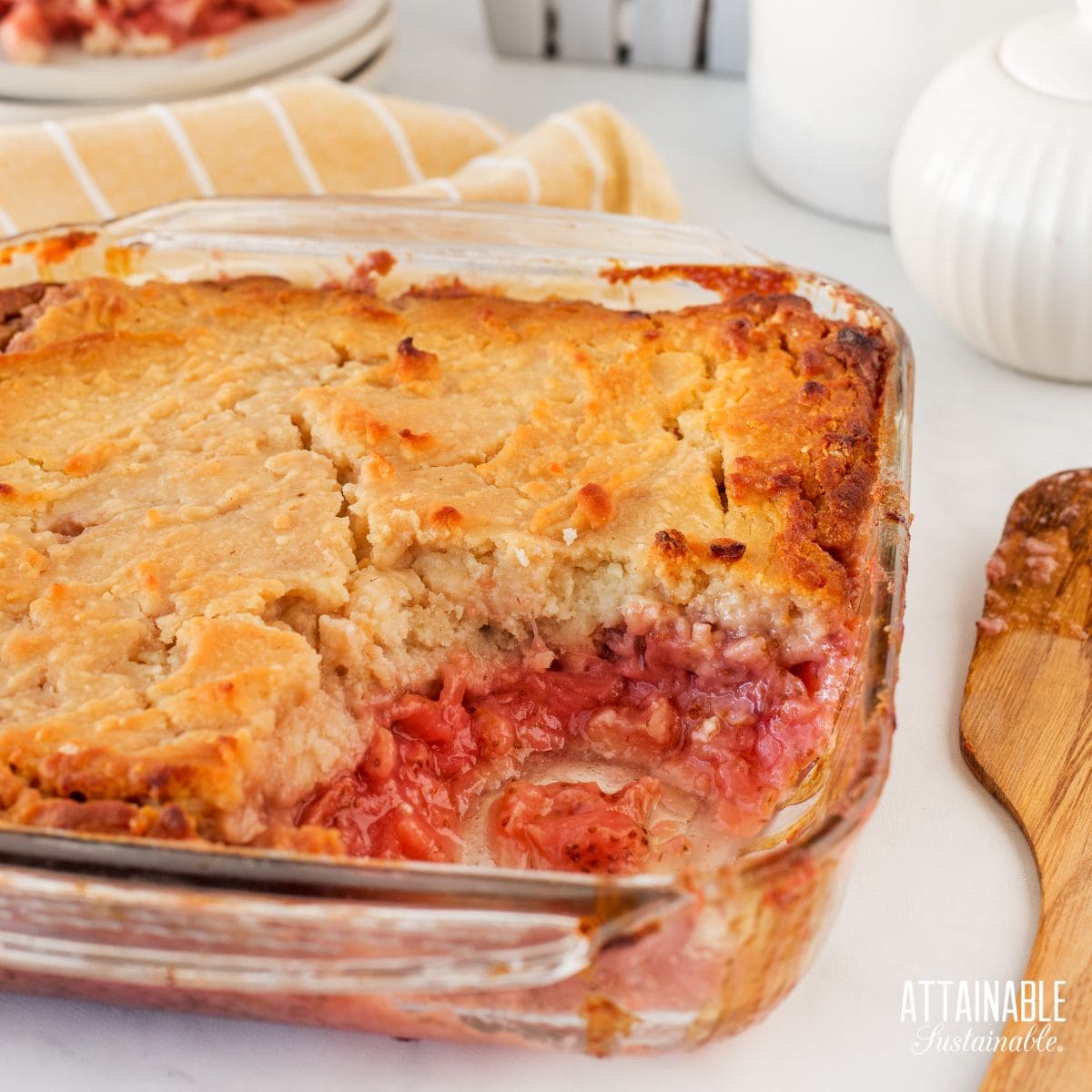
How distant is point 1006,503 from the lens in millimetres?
2594

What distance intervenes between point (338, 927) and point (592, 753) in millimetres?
731

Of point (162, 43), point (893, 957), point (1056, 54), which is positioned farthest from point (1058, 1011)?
point (162, 43)

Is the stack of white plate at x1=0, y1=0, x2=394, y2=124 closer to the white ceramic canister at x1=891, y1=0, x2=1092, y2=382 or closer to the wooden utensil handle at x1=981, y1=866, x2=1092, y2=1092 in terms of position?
the white ceramic canister at x1=891, y1=0, x2=1092, y2=382

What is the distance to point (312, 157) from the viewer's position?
3.14 m

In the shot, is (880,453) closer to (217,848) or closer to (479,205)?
(479,205)

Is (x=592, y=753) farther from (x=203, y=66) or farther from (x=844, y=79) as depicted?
(x=203, y=66)

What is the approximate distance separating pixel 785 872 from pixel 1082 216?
5.42ft

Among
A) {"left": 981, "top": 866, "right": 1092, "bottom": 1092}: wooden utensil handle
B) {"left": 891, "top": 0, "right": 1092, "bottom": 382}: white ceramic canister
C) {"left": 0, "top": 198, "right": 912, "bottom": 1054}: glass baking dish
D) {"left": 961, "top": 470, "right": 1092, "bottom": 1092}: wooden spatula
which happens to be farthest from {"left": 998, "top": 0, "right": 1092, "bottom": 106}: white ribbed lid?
{"left": 981, "top": 866, "right": 1092, "bottom": 1092}: wooden utensil handle

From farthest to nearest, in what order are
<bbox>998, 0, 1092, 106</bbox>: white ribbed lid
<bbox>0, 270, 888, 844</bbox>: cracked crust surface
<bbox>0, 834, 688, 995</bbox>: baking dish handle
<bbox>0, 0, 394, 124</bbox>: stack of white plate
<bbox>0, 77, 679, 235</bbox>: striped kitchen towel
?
<bbox>0, 0, 394, 124</bbox>: stack of white plate, <bbox>0, 77, 679, 235</bbox>: striped kitchen towel, <bbox>998, 0, 1092, 106</bbox>: white ribbed lid, <bbox>0, 270, 888, 844</bbox>: cracked crust surface, <bbox>0, 834, 688, 995</bbox>: baking dish handle

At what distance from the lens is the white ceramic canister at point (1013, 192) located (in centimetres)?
260

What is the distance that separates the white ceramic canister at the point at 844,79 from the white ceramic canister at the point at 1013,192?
0.79 ft

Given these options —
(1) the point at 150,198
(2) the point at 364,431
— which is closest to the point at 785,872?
(2) the point at 364,431

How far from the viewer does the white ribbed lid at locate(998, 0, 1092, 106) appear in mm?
2596

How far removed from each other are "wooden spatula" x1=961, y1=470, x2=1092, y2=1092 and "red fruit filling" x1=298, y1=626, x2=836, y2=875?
30cm
